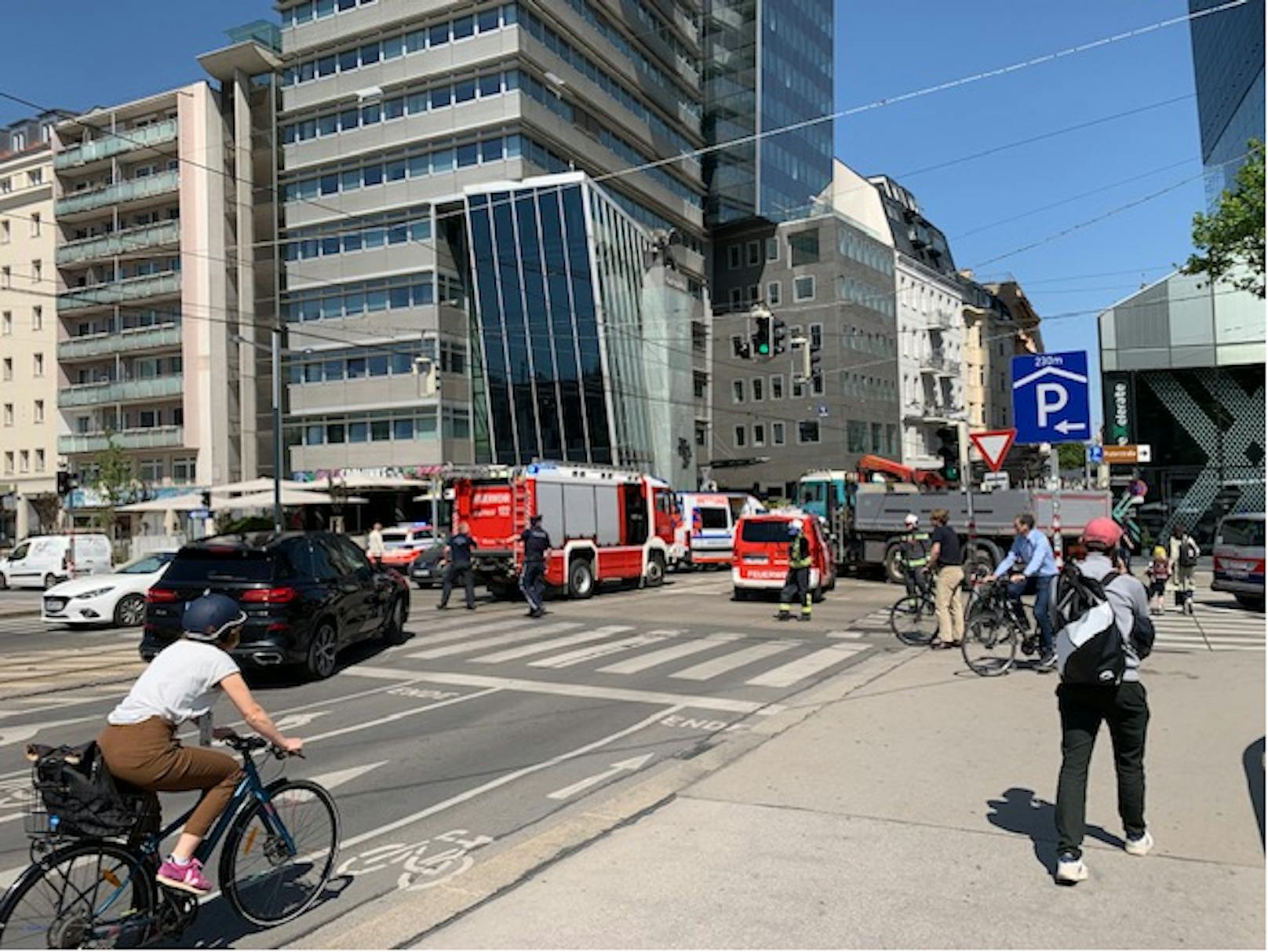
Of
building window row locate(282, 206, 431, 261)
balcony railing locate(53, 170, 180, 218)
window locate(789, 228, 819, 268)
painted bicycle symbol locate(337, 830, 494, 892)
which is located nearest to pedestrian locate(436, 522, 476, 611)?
painted bicycle symbol locate(337, 830, 494, 892)

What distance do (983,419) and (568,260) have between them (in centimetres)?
5872

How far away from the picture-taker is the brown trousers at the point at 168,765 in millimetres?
3994

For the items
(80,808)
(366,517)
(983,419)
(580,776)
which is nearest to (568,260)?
(366,517)

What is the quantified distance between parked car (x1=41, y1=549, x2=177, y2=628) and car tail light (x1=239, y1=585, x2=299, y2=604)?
730 cm

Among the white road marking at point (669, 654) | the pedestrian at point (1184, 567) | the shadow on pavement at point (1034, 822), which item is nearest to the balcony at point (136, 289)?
the white road marking at point (669, 654)

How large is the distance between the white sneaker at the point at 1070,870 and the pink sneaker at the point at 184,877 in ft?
12.6

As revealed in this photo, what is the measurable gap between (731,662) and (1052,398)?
502 cm

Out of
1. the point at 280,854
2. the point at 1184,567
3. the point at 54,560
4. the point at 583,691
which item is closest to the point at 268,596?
the point at 583,691

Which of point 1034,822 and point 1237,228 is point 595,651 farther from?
point 1237,228

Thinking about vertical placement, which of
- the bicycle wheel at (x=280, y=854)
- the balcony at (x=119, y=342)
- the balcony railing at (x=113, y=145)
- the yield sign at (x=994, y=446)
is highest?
the balcony railing at (x=113, y=145)

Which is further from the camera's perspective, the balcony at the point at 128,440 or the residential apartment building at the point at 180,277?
the balcony at the point at 128,440

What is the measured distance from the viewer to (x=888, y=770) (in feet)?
22.2

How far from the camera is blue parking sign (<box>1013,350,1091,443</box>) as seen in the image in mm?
11453

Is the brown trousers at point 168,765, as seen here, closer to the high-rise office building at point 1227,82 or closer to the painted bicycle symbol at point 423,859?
the painted bicycle symbol at point 423,859
